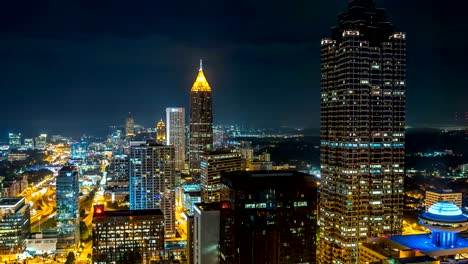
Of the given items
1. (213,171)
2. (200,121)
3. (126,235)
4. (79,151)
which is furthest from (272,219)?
(79,151)

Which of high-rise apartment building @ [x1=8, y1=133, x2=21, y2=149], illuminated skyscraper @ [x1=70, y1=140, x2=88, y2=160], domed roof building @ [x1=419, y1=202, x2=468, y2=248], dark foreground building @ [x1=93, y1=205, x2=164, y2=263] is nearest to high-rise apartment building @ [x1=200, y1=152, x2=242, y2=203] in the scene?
dark foreground building @ [x1=93, y1=205, x2=164, y2=263]

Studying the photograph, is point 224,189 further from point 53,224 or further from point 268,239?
point 53,224

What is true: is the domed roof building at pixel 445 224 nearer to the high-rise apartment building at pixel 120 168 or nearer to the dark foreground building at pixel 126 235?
the dark foreground building at pixel 126 235

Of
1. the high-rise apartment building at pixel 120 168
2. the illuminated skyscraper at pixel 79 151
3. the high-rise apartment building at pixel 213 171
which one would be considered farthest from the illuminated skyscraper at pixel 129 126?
the high-rise apartment building at pixel 213 171

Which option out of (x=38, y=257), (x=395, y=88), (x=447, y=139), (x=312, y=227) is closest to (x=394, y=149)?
(x=395, y=88)

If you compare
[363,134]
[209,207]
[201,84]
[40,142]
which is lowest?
[40,142]

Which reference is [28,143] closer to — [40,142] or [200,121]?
[40,142]

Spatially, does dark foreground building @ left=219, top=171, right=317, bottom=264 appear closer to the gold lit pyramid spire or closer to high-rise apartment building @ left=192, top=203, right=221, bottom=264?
high-rise apartment building @ left=192, top=203, right=221, bottom=264
